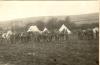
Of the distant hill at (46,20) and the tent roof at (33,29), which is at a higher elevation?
the distant hill at (46,20)

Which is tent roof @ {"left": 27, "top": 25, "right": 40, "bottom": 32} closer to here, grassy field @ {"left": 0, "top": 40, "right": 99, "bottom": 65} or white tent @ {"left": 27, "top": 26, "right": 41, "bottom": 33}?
white tent @ {"left": 27, "top": 26, "right": 41, "bottom": 33}

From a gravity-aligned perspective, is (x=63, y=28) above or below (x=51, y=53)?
above

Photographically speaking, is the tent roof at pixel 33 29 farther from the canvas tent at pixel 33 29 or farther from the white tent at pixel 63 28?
the white tent at pixel 63 28

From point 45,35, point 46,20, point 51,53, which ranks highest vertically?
point 46,20

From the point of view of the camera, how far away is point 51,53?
4.81 ft

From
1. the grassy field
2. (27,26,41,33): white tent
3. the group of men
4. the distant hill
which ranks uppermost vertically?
the distant hill

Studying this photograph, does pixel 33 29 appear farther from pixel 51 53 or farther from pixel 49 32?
pixel 51 53

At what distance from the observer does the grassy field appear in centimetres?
141

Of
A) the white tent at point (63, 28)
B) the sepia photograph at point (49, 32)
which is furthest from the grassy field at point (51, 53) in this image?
the white tent at point (63, 28)

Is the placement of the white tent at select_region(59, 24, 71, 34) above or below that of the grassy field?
above

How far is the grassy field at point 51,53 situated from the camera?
141 cm

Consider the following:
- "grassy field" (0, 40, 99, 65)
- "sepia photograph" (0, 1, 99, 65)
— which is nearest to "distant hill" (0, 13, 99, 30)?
"sepia photograph" (0, 1, 99, 65)

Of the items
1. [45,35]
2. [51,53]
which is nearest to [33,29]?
[45,35]

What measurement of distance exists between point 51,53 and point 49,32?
215 mm
